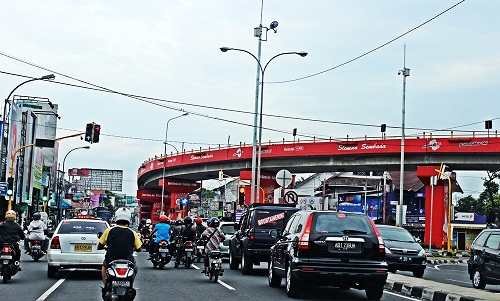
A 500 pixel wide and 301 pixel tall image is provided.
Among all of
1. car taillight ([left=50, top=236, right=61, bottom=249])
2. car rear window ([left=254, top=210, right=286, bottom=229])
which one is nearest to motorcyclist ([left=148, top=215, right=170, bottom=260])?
car rear window ([left=254, top=210, right=286, bottom=229])

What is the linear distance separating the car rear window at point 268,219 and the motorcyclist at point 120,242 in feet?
36.4

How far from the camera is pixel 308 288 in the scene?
17.8m

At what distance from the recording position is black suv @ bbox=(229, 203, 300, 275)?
22.3m

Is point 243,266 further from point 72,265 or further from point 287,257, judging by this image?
point 287,257

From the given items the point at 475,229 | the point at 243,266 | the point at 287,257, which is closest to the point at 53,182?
the point at 475,229

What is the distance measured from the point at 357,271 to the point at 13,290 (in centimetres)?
679

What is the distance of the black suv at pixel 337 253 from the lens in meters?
14.5

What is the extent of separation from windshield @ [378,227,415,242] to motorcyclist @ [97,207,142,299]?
15.3 metres

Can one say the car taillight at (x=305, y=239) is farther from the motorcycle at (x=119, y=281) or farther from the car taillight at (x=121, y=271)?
the car taillight at (x=121, y=271)

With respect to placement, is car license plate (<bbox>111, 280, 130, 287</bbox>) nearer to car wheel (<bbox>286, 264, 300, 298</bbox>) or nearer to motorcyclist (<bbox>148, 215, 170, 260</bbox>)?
car wheel (<bbox>286, 264, 300, 298</bbox>)

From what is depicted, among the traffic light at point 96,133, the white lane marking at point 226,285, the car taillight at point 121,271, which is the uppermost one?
the traffic light at point 96,133

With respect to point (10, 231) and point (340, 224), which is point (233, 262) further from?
point (340, 224)

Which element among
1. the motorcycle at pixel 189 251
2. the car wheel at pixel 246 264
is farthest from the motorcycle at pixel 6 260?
the motorcycle at pixel 189 251

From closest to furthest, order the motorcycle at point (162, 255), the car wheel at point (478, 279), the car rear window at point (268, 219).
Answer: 1. the car wheel at point (478, 279)
2. the car rear window at point (268, 219)
3. the motorcycle at point (162, 255)
